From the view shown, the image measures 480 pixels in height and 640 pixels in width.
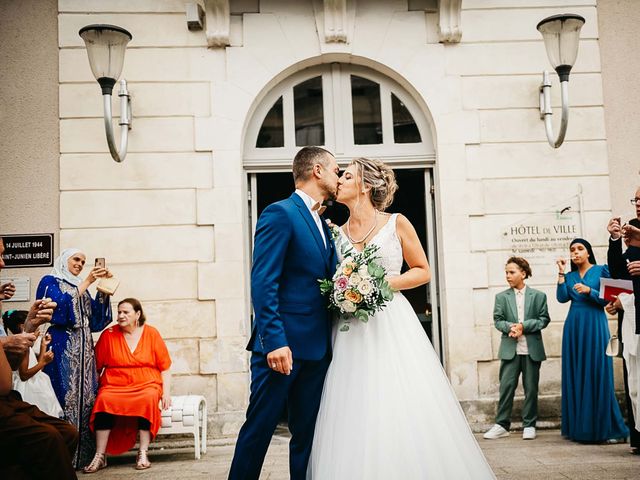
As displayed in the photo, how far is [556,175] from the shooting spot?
7.70 metres

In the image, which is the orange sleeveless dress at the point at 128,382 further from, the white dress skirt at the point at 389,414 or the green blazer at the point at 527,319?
the green blazer at the point at 527,319

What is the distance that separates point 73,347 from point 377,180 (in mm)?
3385

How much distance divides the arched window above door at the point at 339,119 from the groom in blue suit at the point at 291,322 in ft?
12.4

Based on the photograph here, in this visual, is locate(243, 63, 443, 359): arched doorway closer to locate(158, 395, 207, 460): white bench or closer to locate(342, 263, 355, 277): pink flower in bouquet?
locate(158, 395, 207, 460): white bench

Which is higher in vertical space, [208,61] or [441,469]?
[208,61]

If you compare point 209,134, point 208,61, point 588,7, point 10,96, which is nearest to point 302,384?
point 209,134

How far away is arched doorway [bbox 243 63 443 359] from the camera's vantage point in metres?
7.91

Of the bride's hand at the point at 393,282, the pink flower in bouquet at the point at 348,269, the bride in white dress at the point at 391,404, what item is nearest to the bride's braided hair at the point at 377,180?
the bride in white dress at the point at 391,404

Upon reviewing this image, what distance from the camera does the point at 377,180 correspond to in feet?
14.7

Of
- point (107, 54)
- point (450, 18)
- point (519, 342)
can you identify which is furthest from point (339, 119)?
point (519, 342)

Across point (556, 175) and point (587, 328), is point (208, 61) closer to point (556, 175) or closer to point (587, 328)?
point (556, 175)

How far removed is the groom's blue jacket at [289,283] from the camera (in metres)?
3.73

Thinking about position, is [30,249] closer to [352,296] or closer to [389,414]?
[352,296]

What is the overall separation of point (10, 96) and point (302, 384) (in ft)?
17.7
